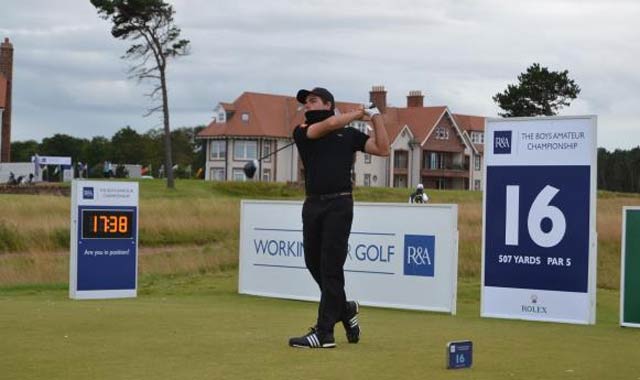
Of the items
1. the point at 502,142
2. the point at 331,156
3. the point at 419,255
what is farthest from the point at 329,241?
the point at 419,255

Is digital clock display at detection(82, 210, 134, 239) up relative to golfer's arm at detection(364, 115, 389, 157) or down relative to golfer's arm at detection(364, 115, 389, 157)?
down

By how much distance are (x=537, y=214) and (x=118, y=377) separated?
6.86 metres

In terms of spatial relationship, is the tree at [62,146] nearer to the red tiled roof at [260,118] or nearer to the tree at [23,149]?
the tree at [23,149]

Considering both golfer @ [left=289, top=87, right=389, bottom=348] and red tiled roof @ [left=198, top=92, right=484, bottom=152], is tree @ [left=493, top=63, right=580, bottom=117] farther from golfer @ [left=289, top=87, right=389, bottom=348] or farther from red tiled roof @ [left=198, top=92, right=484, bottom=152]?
golfer @ [left=289, top=87, right=389, bottom=348]

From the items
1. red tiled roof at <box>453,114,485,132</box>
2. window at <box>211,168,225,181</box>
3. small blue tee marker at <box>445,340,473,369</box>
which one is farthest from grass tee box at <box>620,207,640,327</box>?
red tiled roof at <box>453,114,485,132</box>

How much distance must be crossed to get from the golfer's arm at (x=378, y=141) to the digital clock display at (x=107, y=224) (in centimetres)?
807

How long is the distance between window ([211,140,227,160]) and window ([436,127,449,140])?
765 inches

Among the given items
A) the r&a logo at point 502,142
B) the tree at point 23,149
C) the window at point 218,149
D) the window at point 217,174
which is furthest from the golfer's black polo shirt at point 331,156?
the tree at point 23,149

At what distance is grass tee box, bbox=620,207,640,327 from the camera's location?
473 inches

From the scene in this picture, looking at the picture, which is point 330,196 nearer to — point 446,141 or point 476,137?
point 446,141

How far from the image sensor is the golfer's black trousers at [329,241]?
29.2 ft

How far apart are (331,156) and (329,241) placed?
27.7 inches

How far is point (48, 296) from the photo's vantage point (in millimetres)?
16812

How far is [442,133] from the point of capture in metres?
98.1
